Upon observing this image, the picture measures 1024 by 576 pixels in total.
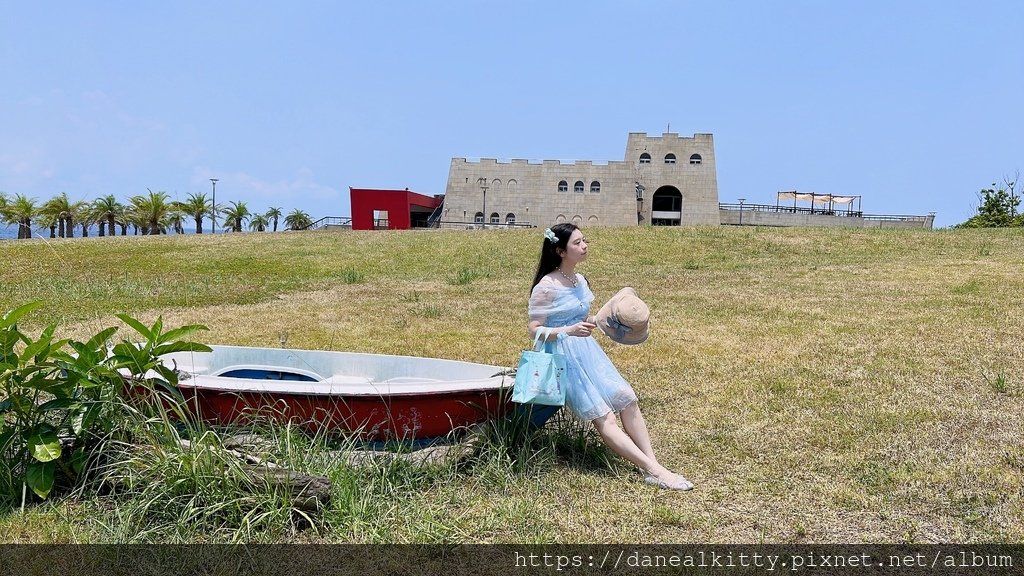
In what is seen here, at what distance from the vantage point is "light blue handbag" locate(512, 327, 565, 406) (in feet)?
15.6

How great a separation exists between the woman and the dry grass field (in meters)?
0.24

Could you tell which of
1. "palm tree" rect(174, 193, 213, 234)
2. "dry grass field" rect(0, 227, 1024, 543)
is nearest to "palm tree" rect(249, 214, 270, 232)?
"palm tree" rect(174, 193, 213, 234)

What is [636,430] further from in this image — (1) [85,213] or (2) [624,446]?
(1) [85,213]

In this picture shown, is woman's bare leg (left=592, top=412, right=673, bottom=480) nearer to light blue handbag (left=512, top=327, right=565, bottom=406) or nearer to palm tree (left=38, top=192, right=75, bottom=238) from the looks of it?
light blue handbag (left=512, top=327, right=565, bottom=406)

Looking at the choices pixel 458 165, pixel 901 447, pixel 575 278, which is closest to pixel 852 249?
pixel 901 447

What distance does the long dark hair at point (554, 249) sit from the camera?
5090 millimetres

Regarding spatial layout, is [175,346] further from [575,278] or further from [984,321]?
[984,321]

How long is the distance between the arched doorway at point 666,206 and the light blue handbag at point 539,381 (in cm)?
5172

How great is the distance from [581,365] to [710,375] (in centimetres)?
369

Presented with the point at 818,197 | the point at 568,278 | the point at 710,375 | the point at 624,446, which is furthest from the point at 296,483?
the point at 818,197

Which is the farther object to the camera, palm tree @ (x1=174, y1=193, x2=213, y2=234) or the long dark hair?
palm tree @ (x1=174, y1=193, x2=213, y2=234)

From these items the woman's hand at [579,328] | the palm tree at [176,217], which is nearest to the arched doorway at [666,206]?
the palm tree at [176,217]

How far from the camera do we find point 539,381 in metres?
4.76

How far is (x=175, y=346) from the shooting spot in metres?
4.79
